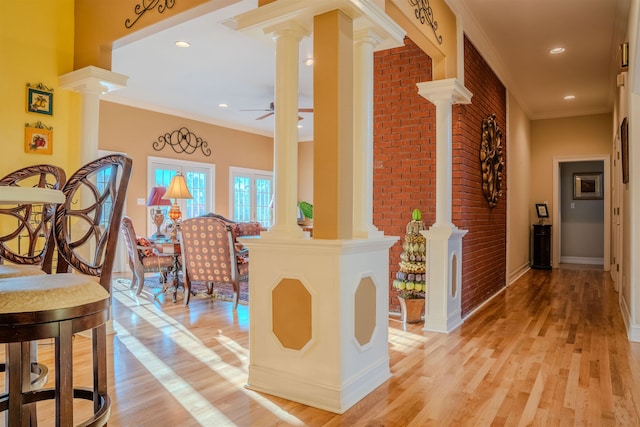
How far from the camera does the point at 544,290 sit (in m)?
5.73

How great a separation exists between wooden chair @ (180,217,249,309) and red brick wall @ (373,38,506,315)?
4.73 feet

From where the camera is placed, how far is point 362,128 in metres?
2.61

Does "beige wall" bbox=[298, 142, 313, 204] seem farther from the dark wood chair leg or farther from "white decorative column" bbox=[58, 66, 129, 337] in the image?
the dark wood chair leg

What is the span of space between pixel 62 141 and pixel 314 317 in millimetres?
2688

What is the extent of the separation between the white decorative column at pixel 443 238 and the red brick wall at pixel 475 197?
0.91ft

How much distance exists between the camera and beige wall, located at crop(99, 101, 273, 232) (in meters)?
7.20

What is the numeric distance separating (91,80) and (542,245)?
24.4 feet

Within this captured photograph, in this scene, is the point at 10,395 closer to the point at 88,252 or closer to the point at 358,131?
the point at 358,131

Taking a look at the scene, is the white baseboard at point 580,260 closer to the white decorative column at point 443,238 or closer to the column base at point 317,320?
the white decorative column at point 443,238

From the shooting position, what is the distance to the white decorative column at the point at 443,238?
12.1ft

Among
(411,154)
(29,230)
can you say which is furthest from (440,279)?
(29,230)

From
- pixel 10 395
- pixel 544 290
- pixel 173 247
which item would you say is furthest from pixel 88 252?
pixel 544 290

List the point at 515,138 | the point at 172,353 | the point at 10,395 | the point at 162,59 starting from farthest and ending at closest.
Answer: the point at 515,138, the point at 162,59, the point at 172,353, the point at 10,395

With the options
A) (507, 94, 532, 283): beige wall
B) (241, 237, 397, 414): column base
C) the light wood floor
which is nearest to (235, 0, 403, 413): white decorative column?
(241, 237, 397, 414): column base
